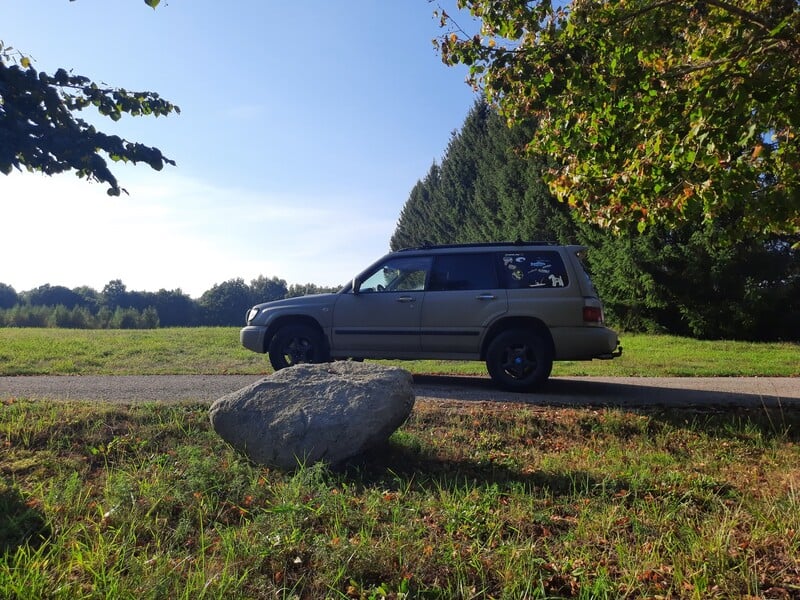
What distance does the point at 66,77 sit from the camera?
Answer: 13.4 feet

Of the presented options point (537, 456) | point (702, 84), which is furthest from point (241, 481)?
point (702, 84)

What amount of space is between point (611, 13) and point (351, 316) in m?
4.92

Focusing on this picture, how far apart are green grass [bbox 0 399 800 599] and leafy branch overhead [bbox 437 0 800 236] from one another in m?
2.49

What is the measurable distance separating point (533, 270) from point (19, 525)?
6.28m

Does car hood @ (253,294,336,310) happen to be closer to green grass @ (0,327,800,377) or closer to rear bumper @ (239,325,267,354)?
rear bumper @ (239,325,267,354)

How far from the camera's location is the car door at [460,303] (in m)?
7.99

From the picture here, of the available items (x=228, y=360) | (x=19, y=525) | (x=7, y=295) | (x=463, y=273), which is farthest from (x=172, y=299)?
(x=19, y=525)

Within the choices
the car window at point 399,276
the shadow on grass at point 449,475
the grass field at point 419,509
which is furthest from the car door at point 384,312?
the shadow on grass at point 449,475

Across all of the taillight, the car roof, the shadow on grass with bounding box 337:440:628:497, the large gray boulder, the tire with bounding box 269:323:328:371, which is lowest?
the shadow on grass with bounding box 337:440:628:497

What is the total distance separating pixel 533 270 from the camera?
26.3ft

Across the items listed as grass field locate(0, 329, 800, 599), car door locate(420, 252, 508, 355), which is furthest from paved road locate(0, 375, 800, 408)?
grass field locate(0, 329, 800, 599)

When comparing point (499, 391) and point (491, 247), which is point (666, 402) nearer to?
point (499, 391)

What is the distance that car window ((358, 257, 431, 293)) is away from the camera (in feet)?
27.9

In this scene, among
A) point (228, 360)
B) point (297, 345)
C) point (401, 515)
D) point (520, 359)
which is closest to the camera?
point (401, 515)
